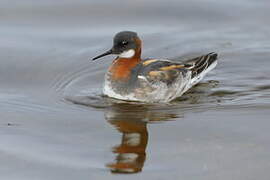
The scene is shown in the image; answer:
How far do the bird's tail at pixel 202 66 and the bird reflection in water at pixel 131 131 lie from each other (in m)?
1.46

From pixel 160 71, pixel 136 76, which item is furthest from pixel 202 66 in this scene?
pixel 136 76

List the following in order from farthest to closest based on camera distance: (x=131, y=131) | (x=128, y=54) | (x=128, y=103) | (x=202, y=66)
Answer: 1. (x=202, y=66)
2. (x=128, y=54)
3. (x=128, y=103)
4. (x=131, y=131)

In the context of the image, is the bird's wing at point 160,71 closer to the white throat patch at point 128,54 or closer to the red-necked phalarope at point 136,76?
the red-necked phalarope at point 136,76

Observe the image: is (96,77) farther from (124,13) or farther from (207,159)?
(207,159)

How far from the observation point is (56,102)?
378 inches

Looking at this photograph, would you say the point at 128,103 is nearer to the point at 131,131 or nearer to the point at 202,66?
the point at 131,131

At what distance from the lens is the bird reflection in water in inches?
287

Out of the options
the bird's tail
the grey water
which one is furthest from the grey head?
the bird's tail

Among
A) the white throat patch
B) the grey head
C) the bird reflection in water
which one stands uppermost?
the grey head

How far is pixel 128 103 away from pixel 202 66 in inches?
62.1

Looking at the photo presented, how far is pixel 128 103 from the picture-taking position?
9797 millimetres

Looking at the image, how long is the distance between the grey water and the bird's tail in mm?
164

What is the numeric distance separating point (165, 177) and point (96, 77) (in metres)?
4.23

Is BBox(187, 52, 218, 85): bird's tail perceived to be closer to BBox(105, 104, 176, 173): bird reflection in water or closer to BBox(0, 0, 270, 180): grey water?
BBox(0, 0, 270, 180): grey water
